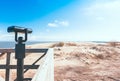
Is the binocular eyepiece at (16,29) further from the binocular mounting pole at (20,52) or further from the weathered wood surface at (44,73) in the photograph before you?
the weathered wood surface at (44,73)

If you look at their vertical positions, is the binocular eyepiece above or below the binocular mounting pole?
above

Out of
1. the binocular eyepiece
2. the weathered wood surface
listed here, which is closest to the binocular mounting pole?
the binocular eyepiece

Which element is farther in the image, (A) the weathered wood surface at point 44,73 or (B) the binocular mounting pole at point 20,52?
(B) the binocular mounting pole at point 20,52

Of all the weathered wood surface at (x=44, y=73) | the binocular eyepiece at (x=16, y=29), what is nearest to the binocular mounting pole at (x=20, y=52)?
the binocular eyepiece at (x=16, y=29)

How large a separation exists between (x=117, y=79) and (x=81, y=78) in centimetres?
135

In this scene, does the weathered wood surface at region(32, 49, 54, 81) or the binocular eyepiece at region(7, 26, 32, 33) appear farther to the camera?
the binocular eyepiece at region(7, 26, 32, 33)

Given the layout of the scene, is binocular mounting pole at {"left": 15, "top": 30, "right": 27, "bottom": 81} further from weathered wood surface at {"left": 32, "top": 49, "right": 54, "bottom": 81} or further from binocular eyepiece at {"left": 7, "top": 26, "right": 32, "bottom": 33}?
weathered wood surface at {"left": 32, "top": 49, "right": 54, "bottom": 81}

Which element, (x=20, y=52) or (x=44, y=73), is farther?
(x=20, y=52)

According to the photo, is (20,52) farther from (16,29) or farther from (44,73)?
(44,73)

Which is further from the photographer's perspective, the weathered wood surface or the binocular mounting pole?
the binocular mounting pole

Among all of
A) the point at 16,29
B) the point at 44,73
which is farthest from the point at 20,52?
the point at 44,73

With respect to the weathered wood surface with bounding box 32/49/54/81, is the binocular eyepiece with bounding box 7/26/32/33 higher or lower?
higher

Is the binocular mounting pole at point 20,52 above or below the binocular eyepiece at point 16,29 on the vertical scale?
below

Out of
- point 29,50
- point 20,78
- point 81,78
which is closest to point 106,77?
point 81,78
